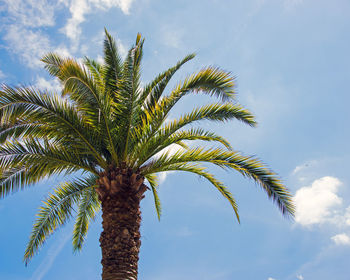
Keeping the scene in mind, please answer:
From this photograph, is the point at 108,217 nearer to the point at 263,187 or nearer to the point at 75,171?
the point at 75,171

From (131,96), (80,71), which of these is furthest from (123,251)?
(80,71)

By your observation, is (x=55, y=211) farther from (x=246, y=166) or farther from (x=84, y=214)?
(x=246, y=166)

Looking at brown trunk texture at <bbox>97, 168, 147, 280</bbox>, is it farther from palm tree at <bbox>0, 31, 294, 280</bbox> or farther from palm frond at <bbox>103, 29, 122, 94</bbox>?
palm frond at <bbox>103, 29, 122, 94</bbox>

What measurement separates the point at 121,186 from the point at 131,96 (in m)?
2.27

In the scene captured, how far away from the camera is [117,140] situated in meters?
8.90

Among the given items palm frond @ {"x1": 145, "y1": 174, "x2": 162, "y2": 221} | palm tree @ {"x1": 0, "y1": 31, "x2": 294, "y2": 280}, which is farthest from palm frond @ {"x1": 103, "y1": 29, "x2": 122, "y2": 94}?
palm frond @ {"x1": 145, "y1": 174, "x2": 162, "y2": 221}

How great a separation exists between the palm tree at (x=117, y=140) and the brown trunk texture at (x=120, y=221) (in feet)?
0.07

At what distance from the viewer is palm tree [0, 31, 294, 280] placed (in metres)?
8.12

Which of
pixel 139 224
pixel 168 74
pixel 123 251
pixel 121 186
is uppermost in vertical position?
pixel 168 74

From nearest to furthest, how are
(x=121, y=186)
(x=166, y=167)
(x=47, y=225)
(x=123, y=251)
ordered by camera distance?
(x=123, y=251)
(x=121, y=186)
(x=166, y=167)
(x=47, y=225)

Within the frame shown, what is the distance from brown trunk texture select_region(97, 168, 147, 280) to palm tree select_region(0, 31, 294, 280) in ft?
0.07

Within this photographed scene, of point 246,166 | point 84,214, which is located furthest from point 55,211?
point 246,166

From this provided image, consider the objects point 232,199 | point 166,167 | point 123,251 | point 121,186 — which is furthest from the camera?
point 232,199

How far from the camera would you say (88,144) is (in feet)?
28.6
